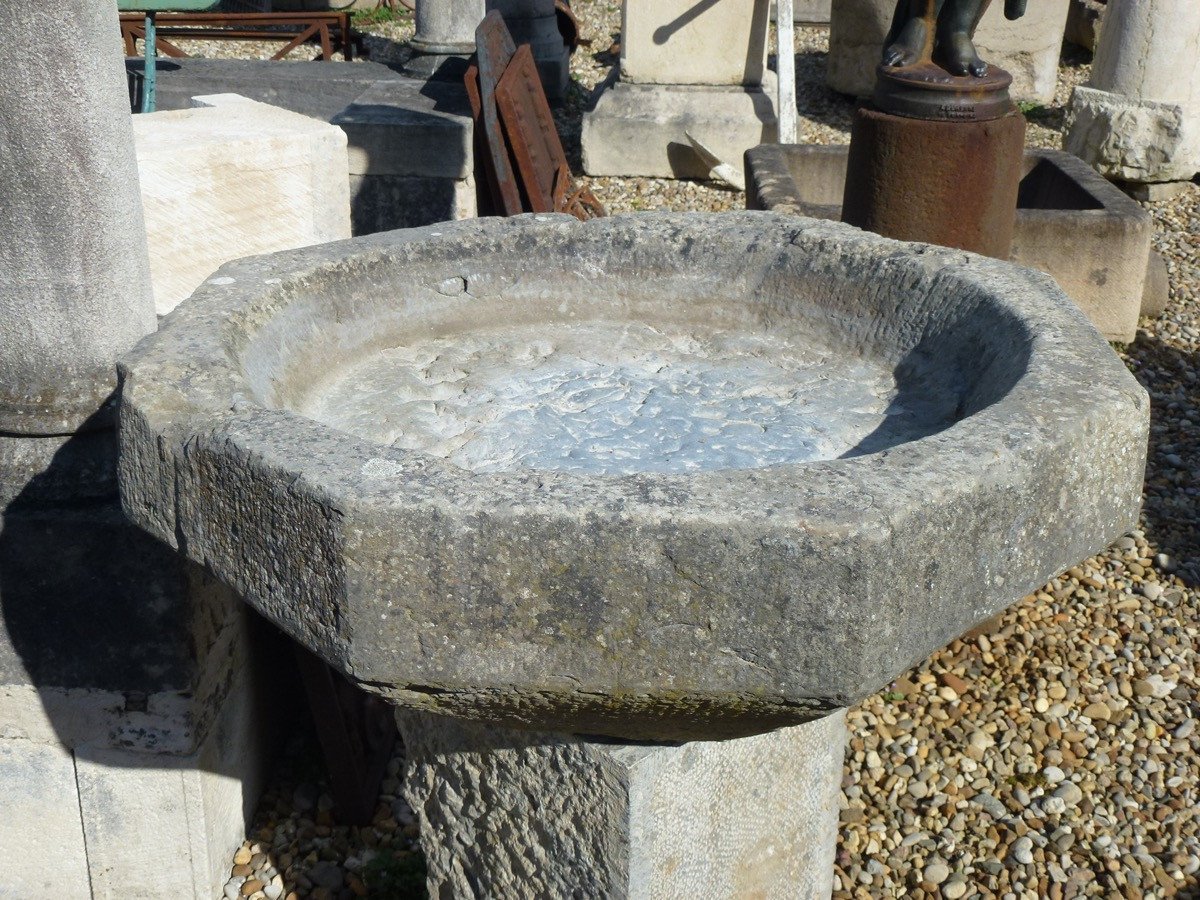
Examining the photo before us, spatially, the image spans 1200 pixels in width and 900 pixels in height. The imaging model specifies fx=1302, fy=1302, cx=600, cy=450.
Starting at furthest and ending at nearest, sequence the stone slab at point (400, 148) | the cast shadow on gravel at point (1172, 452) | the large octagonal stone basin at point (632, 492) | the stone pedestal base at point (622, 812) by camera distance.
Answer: the stone slab at point (400, 148) → the cast shadow on gravel at point (1172, 452) → the stone pedestal base at point (622, 812) → the large octagonal stone basin at point (632, 492)

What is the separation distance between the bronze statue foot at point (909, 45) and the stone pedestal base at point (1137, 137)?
3.85 metres

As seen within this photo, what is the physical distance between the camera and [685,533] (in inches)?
55.6

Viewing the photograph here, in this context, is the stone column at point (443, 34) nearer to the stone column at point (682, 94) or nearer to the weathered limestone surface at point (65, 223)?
the stone column at point (682, 94)

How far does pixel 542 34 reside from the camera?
8.87 meters

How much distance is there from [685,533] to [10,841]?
6.35 ft

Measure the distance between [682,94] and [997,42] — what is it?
8.59ft

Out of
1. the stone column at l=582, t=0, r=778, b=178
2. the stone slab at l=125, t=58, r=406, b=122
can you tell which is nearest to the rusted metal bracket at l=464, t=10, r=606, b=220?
the stone slab at l=125, t=58, r=406, b=122

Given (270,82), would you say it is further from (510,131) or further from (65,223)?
(65,223)

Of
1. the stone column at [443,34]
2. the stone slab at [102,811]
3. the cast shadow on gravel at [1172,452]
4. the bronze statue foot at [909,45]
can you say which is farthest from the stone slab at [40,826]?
the stone column at [443,34]

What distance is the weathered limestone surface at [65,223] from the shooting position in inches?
82.9

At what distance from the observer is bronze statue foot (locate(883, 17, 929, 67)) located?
156 inches

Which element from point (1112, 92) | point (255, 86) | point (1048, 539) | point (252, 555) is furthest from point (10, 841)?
point (1112, 92)

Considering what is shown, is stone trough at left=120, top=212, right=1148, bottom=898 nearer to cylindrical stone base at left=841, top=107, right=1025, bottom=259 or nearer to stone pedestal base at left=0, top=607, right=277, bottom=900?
stone pedestal base at left=0, top=607, right=277, bottom=900

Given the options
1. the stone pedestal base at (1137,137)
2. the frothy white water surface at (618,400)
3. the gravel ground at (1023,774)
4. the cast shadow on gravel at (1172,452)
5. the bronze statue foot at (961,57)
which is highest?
the bronze statue foot at (961,57)
